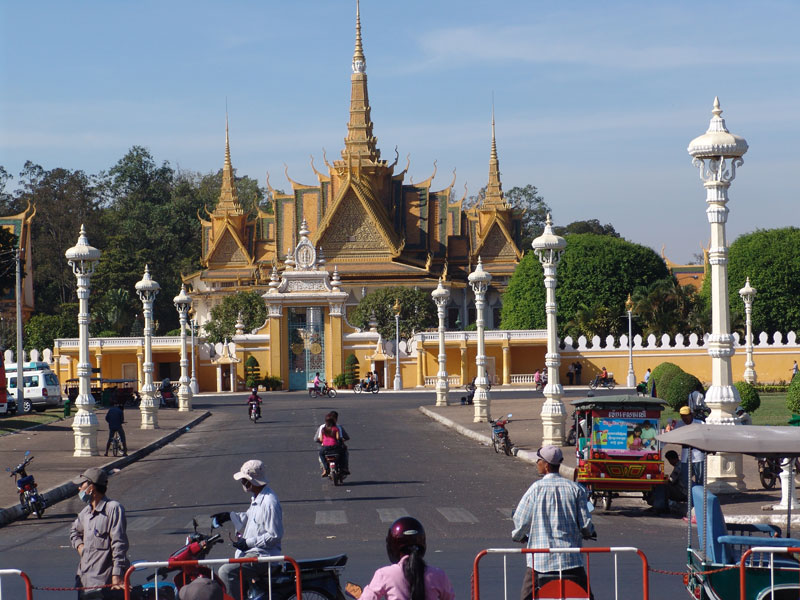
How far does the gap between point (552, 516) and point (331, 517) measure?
7462mm

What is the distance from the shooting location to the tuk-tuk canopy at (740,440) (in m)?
9.31

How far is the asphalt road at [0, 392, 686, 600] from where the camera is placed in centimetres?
1136

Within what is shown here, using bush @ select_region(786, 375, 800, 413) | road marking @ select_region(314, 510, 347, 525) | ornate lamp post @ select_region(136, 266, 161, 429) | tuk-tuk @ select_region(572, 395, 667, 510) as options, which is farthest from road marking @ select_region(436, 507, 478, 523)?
ornate lamp post @ select_region(136, 266, 161, 429)

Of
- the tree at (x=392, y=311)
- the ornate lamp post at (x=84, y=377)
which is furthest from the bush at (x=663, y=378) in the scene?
the tree at (x=392, y=311)

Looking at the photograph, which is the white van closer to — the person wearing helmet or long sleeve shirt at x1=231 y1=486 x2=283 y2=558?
long sleeve shirt at x1=231 y1=486 x2=283 y2=558

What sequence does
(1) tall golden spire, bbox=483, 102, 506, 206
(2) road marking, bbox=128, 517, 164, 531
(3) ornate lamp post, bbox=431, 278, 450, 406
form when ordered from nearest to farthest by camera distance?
1. (2) road marking, bbox=128, 517, 164, 531
2. (3) ornate lamp post, bbox=431, 278, 450, 406
3. (1) tall golden spire, bbox=483, 102, 506, 206

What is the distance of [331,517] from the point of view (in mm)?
14992

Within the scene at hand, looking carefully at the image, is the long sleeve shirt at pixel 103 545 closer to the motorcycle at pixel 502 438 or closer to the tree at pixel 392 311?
the motorcycle at pixel 502 438

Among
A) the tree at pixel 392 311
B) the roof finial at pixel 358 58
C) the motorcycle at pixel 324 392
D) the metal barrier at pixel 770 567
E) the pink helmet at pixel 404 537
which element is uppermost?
the roof finial at pixel 358 58

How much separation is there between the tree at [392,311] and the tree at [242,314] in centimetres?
518

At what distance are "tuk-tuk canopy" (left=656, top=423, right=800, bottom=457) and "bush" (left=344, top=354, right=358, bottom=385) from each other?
50676mm

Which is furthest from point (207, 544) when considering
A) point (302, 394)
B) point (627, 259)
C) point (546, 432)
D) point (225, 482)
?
point (627, 259)

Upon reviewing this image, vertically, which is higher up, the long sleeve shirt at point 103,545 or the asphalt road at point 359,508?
the long sleeve shirt at point 103,545

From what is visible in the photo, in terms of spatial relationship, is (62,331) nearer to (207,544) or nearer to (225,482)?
(225,482)
